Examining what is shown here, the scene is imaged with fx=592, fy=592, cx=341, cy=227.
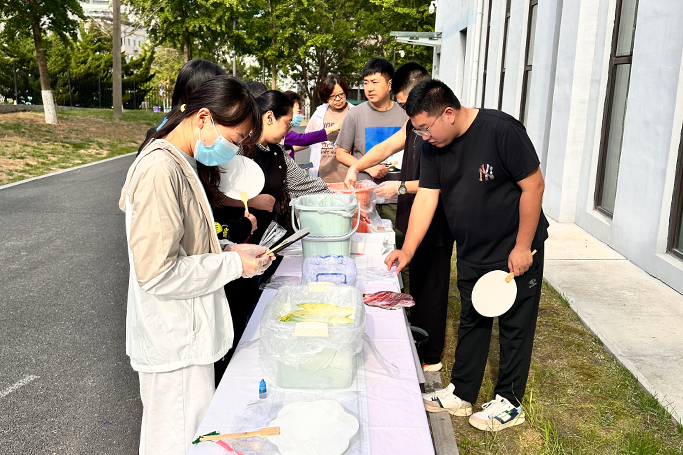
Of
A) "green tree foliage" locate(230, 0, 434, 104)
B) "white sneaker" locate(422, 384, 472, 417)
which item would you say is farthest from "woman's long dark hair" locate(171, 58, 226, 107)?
"green tree foliage" locate(230, 0, 434, 104)

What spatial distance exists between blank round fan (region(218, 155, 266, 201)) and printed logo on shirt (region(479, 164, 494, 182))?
1.13m

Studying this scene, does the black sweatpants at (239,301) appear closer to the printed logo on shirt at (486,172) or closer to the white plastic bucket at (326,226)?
the white plastic bucket at (326,226)

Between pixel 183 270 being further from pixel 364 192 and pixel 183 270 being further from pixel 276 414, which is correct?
pixel 364 192

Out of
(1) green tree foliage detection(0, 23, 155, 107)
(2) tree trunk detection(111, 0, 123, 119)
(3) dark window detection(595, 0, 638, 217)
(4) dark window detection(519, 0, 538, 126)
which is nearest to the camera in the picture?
(3) dark window detection(595, 0, 638, 217)

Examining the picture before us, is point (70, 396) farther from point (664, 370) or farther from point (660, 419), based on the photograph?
point (664, 370)

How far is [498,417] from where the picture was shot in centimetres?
314

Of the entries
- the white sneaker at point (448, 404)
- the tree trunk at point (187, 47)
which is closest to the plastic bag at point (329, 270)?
the white sneaker at point (448, 404)

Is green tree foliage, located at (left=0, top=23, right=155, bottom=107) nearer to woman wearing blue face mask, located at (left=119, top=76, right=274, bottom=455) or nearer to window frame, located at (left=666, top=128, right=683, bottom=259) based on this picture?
window frame, located at (left=666, top=128, right=683, bottom=259)

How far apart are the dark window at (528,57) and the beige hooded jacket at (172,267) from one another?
928 cm

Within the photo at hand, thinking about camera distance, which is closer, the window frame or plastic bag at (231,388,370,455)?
plastic bag at (231,388,370,455)

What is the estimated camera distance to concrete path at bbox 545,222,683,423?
12.1 feet

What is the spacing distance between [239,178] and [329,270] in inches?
26.0

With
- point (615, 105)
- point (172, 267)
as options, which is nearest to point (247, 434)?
point (172, 267)

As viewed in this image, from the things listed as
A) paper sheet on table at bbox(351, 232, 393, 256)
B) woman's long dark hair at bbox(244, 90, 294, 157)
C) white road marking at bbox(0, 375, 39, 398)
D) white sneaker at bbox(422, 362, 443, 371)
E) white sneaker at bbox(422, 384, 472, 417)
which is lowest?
white road marking at bbox(0, 375, 39, 398)
